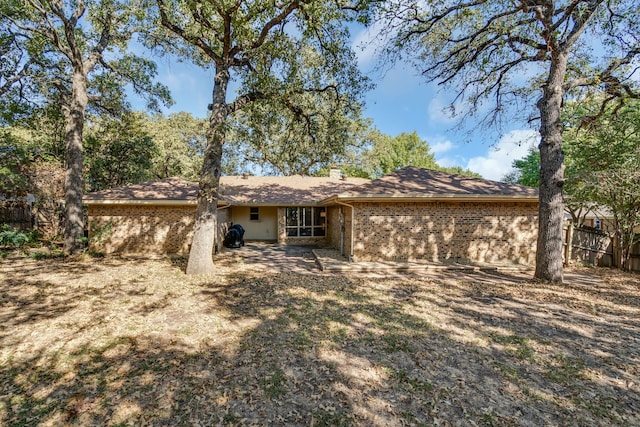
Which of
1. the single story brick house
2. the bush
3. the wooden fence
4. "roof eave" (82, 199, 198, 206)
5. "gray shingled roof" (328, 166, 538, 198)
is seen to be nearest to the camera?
"gray shingled roof" (328, 166, 538, 198)

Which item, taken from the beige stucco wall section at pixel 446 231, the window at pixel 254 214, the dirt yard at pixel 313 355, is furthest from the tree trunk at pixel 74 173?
A: the beige stucco wall section at pixel 446 231

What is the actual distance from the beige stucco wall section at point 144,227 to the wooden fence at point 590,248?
1404 cm

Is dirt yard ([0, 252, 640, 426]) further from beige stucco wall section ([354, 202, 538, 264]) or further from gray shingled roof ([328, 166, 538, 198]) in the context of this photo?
gray shingled roof ([328, 166, 538, 198])

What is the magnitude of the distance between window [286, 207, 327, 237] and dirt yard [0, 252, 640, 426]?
27.4ft

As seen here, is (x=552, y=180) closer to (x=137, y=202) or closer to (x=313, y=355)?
(x=313, y=355)

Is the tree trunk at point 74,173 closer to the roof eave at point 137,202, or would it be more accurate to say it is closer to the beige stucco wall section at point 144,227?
the roof eave at point 137,202

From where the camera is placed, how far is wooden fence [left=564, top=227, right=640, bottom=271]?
33.3 ft

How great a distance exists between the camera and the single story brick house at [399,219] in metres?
9.89

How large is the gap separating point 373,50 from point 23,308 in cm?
1049

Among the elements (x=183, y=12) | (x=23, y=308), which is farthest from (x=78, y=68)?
(x=23, y=308)

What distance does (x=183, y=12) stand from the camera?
24.8 ft

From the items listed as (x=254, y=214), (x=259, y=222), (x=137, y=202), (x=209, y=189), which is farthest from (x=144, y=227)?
(x=259, y=222)

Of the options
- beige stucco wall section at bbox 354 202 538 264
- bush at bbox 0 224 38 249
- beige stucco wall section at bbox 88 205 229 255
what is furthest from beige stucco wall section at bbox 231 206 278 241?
bush at bbox 0 224 38 249

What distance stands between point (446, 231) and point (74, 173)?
1318 cm
